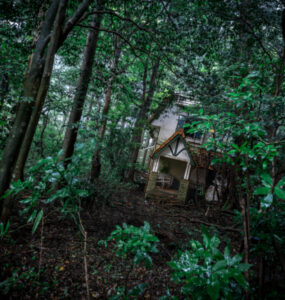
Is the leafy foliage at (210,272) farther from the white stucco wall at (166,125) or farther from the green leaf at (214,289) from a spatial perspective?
Result: the white stucco wall at (166,125)

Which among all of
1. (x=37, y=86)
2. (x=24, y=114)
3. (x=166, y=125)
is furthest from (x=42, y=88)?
(x=166, y=125)

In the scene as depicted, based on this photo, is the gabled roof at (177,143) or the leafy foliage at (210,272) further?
the gabled roof at (177,143)

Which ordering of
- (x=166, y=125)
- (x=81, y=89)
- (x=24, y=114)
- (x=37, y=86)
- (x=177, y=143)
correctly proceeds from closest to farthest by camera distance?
(x=24, y=114) → (x=37, y=86) → (x=81, y=89) → (x=177, y=143) → (x=166, y=125)

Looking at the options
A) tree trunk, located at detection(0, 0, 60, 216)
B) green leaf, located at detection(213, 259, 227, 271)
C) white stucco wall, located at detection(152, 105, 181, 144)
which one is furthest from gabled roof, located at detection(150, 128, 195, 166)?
green leaf, located at detection(213, 259, 227, 271)

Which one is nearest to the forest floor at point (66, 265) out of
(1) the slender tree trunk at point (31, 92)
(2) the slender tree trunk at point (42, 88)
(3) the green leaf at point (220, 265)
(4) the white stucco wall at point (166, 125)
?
(1) the slender tree trunk at point (31, 92)

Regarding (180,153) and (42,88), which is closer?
(42,88)

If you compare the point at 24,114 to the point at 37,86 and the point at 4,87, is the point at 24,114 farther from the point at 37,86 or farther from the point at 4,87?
the point at 4,87

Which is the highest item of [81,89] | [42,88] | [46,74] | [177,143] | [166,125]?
[166,125]

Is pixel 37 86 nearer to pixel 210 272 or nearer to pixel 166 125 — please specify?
pixel 210 272

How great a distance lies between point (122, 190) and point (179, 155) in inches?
229

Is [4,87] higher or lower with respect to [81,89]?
lower

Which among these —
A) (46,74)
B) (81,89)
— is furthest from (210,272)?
(81,89)

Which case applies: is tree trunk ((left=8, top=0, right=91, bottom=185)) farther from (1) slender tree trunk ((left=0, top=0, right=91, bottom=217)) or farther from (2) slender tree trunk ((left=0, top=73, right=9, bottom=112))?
(2) slender tree trunk ((left=0, top=73, right=9, bottom=112))

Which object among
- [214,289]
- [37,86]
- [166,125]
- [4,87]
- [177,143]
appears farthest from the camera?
[166,125]
